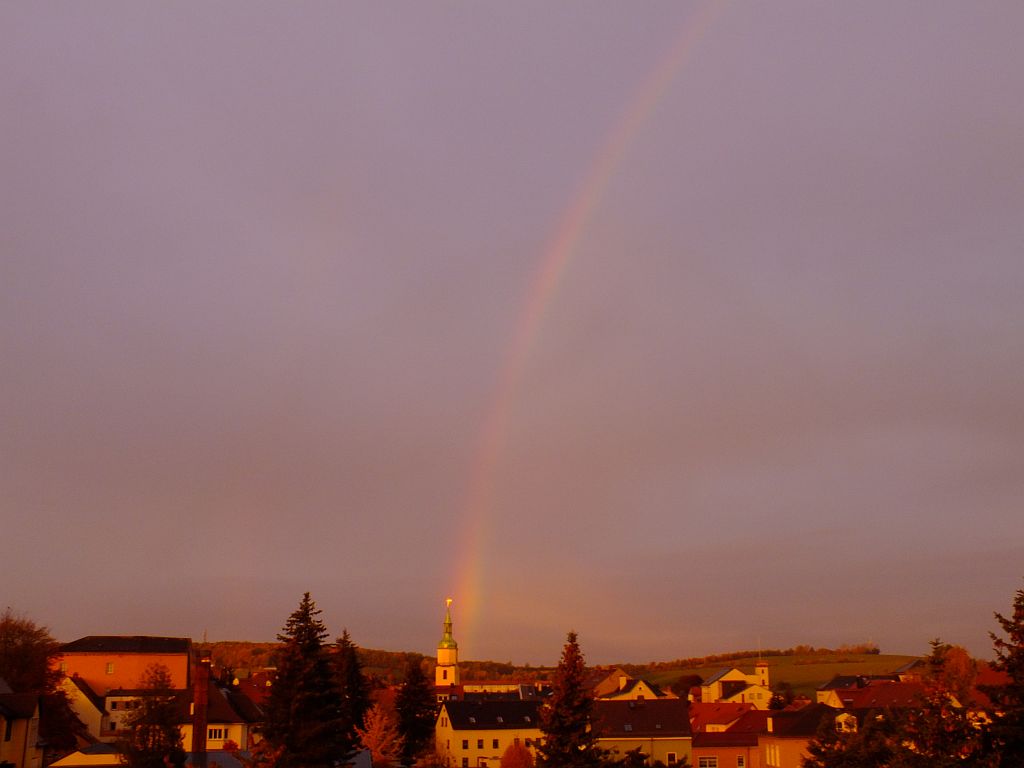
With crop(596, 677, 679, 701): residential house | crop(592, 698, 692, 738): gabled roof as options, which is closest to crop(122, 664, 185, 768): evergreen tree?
crop(592, 698, 692, 738): gabled roof

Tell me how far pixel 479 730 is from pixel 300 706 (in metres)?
71.8

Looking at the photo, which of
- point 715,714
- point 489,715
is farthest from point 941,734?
point 715,714

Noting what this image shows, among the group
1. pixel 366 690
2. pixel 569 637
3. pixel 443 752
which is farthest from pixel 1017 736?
pixel 443 752

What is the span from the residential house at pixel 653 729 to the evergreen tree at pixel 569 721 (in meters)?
53.6

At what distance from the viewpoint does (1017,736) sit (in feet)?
96.7

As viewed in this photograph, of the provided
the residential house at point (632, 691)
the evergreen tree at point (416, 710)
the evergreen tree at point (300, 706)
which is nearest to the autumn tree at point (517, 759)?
the evergreen tree at point (416, 710)

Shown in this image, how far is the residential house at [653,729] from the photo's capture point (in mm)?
94562

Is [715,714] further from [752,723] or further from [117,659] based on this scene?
[117,659]

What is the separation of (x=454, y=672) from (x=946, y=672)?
145 meters

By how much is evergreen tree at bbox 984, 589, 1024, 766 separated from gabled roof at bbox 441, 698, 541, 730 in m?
78.4

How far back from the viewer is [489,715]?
10688 centimetres

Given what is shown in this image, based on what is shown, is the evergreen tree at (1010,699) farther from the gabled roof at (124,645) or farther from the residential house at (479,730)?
the gabled roof at (124,645)

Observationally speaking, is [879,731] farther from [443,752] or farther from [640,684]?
[640,684]

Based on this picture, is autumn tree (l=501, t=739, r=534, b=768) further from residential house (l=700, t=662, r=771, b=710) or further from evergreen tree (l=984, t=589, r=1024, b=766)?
residential house (l=700, t=662, r=771, b=710)
